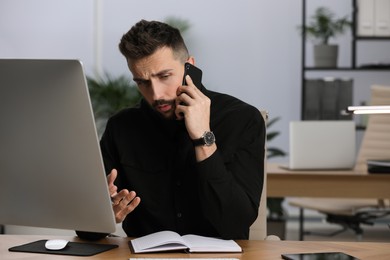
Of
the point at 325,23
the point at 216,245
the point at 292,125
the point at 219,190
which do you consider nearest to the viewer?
the point at 216,245

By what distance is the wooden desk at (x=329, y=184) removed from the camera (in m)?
3.69

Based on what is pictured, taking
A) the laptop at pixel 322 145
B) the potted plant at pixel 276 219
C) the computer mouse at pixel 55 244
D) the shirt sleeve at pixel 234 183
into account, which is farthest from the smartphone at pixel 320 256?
the potted plant at pixel 276 219

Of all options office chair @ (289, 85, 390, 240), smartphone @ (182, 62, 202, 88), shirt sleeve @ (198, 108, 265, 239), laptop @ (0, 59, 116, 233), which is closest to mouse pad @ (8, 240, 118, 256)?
laptop @ (0, 59, 116, 233)

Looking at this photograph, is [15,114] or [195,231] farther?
[195,231]

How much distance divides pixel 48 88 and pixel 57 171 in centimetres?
18

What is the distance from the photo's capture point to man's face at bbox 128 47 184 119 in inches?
79.7

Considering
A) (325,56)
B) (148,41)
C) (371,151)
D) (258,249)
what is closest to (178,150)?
(148,41)

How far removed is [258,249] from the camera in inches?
71.1

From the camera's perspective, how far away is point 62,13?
643 centimetres

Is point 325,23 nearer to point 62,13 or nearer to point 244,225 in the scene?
point 62,13

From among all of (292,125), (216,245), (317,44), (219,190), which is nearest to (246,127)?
(219,190)

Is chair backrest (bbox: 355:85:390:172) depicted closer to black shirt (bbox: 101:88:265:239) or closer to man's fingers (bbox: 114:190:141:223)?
black shirt (bbox: 101:88:265:239)

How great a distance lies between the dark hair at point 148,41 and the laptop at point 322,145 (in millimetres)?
1604

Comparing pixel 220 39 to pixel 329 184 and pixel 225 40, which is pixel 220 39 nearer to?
pixel 225 40
